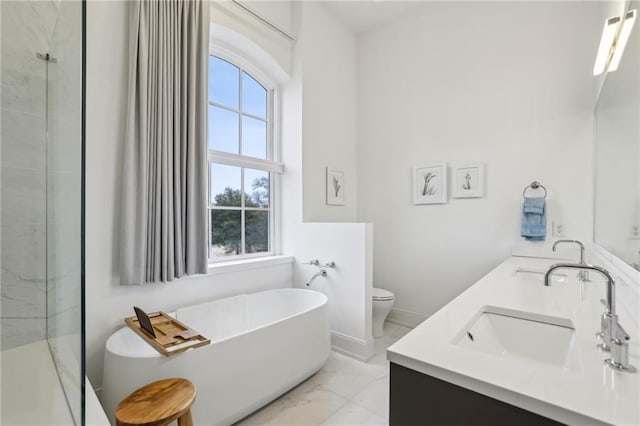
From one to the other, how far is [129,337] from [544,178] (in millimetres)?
3253

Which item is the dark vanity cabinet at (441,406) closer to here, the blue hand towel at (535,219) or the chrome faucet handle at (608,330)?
the chrome faucet handle at (608,330)

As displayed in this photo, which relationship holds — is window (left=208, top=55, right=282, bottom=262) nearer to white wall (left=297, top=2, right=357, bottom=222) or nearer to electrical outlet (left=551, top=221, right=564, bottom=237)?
white wall (left=297, top=2, right=357, bottom=222)

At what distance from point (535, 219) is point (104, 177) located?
3.14 m

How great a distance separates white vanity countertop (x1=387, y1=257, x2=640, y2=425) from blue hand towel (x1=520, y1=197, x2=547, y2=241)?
134 centimetres

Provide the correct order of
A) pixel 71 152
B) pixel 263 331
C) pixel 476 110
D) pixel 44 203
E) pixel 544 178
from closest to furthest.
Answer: pixel 71 152 < pixel 44 203 < pixel 263 331 < pixel 544 178 < pixel 476 110

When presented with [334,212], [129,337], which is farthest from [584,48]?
[129,337]

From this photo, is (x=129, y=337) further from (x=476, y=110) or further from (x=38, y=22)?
(x=476, y=110)

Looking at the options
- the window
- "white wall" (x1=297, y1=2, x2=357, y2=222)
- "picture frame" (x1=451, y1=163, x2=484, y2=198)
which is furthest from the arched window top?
"picture frame" (x1=451, y1=163, x2=484, y2=198)

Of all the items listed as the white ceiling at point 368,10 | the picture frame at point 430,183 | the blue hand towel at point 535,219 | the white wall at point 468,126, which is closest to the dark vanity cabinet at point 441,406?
the blue hand towel at point 535,219

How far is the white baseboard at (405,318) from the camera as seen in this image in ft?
9.94

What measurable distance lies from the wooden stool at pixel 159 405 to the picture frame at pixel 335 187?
2230 millimetres

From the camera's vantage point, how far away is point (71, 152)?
1025 millimetres

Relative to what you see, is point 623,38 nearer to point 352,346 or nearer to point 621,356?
point 621,356

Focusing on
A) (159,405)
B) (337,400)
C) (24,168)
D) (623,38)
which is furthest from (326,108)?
(159,405)
